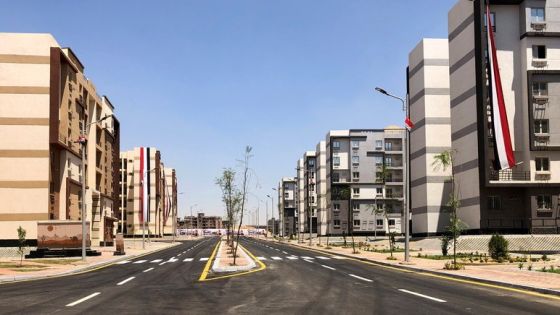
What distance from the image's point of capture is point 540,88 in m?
52.3

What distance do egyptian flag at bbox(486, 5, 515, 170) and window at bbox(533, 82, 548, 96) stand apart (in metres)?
3.37

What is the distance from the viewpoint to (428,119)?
68938 millimetres

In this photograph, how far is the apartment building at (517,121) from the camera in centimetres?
5138

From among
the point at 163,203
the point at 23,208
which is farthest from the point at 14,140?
the point at 163,203

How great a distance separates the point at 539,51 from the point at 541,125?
23.3 ft

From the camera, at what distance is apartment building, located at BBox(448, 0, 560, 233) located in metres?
51.4

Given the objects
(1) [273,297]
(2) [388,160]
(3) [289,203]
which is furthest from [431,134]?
(3) [289,203]

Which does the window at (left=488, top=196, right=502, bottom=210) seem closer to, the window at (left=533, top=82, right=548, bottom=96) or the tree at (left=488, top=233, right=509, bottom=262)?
the window at (left=533, top=82, right=548, bottom=96)

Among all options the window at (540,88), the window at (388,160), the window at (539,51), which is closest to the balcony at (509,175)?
the window at (540,88)

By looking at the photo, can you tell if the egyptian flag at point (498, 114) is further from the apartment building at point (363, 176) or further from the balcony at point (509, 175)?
the apartment building at point (363, 176)

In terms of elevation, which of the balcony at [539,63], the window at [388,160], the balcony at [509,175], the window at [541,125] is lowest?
the balcony at [509,175]

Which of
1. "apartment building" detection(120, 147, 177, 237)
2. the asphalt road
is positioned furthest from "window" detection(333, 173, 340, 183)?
the asphalt road

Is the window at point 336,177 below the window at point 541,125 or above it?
below

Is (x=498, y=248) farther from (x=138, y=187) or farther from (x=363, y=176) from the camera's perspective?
(x=138, y=187)
